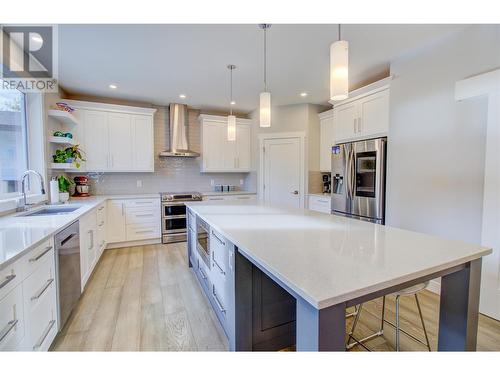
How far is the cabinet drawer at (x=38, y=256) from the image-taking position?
4.54ft

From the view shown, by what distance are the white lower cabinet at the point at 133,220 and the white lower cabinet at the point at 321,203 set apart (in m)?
2.71

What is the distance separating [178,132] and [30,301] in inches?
141

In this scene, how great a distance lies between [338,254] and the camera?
1.14 metres

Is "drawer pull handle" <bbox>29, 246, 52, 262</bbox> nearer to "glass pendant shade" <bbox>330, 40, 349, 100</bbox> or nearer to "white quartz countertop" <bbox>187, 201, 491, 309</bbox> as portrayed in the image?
"white quartz countertop" <bbox>187, 201, 491, 309</bbox>

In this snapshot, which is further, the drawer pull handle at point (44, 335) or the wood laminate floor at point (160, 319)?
the wood laminate floor at point (160, 319)

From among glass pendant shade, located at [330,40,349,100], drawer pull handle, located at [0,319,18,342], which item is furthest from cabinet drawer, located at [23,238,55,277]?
glass pendant shade, located at [330,40,349,100]

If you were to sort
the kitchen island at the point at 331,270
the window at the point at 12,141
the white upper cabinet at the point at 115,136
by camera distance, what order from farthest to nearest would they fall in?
the white upper cabinet at the point at 115,136 → the window at the point at 12,141 → the kitchen island at the point at 331,270

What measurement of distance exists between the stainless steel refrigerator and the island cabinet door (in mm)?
1927

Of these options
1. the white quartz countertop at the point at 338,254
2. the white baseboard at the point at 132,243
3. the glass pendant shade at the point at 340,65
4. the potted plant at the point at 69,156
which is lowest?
the white baseboard at the point at 132,243

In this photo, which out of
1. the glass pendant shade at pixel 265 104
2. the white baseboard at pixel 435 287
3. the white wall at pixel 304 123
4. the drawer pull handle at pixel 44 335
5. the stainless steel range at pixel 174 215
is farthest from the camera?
the white wall at pixel 304 123

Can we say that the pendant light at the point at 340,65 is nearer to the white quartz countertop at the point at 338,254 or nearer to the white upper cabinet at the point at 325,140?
the white quartz countertop at the point at 338,254

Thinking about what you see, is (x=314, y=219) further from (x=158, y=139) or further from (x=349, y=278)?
(x=158, y=139)

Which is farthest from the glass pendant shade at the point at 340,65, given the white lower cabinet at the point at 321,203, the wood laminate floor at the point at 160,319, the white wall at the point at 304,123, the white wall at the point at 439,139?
the white wall at the point at 304,123

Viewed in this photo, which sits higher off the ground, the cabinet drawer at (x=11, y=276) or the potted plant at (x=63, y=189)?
the potted plant at (x=63, y=189)
